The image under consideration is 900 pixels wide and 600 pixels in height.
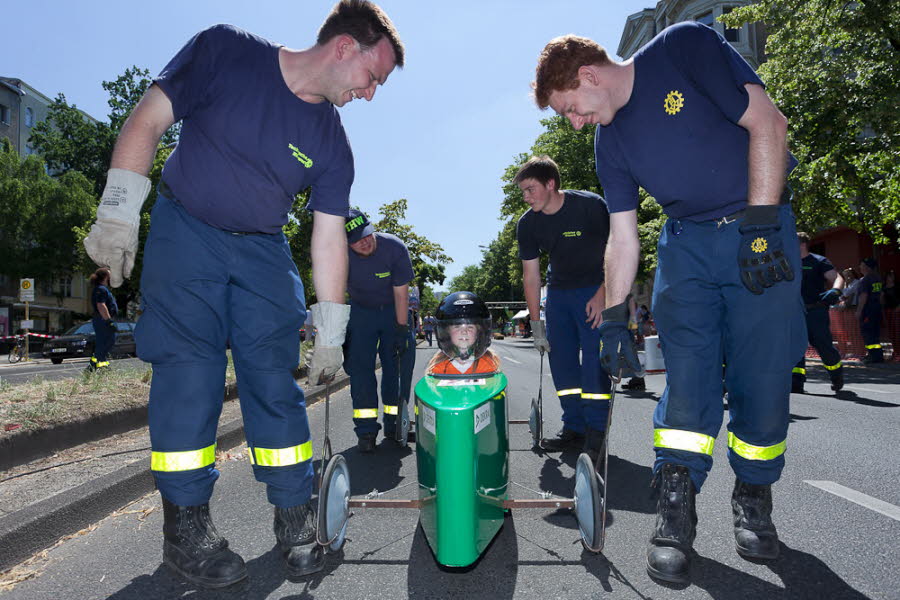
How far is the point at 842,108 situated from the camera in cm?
1552

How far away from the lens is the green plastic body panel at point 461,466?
2.45 metres

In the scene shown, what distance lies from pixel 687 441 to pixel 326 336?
63.8 inches

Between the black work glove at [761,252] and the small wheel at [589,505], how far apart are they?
0.98 m

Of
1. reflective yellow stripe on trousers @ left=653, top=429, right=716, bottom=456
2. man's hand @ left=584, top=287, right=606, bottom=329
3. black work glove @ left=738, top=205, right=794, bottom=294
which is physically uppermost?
black work glove @ left=738, top=205, right=794, bottom=294

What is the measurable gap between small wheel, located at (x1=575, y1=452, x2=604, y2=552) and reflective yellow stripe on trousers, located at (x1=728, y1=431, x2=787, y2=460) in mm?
633

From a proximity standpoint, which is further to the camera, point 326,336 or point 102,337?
point 102,337

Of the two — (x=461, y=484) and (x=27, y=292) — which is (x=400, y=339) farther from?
(x=27, y=292)

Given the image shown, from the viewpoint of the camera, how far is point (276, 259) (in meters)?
2.71

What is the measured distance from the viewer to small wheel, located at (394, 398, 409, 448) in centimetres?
529

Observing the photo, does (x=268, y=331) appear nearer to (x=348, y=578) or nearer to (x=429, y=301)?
(x=348, y=578)

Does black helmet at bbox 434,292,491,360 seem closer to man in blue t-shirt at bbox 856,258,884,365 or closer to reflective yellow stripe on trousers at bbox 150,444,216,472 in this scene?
reflective yellow stripe on trousers at bbox 150,444,216,472

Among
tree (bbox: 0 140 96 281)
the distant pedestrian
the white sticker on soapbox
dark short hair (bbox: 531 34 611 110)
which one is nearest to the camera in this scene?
the white sticker on soapbox

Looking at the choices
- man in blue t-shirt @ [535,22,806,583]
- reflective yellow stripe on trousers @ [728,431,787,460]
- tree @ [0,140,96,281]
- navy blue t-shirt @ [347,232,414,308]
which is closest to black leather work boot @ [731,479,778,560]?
man in blue t-shirt @ [535,22,806,583]

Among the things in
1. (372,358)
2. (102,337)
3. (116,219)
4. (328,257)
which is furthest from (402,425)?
(102,337)
